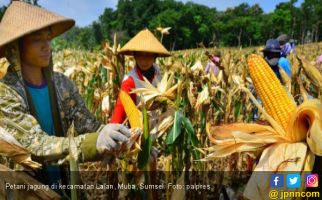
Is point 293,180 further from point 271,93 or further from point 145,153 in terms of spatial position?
point 145,153

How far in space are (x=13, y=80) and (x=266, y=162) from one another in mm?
1139

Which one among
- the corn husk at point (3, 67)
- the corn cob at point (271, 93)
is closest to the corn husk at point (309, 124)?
the corn cob at point (271, 93)

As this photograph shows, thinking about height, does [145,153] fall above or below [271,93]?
below

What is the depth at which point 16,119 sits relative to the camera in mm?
1721

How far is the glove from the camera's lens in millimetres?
1501

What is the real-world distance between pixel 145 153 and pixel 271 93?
0.59m

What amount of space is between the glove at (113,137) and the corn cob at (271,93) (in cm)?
59

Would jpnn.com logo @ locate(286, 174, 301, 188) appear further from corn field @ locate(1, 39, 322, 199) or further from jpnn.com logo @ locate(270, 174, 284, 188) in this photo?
corn field @ locate(1, 39, 322, 199)

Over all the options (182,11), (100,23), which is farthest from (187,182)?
(100,23)

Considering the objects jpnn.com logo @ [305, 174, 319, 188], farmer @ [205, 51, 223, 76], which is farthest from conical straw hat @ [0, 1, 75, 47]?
farmer @ [205, 51, 223, 76]

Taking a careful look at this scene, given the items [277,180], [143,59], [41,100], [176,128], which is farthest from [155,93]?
[143,59]

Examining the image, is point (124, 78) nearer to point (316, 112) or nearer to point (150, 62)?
point (150, 62)

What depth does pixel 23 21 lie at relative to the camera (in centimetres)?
186

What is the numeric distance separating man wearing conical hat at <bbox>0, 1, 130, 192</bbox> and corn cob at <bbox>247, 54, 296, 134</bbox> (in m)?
0.60
